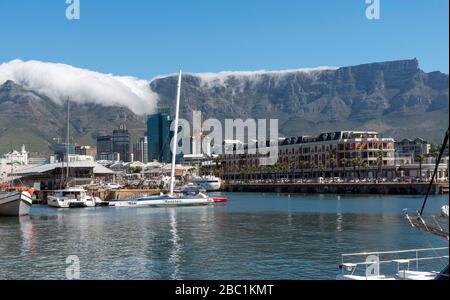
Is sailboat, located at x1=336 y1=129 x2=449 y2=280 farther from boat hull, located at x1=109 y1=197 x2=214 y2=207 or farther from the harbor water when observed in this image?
boat hull, located at x1=109 y1=197 x2=214 y2=207

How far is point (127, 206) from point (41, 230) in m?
49.3

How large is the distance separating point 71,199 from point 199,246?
74.0 meters

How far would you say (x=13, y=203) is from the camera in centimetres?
8512

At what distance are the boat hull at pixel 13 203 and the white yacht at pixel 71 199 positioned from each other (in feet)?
85.1

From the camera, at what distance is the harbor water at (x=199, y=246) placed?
34.6m

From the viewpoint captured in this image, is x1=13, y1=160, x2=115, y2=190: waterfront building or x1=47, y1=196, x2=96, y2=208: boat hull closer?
x1=47, y1=196, x2=96, y2=208: boat hull

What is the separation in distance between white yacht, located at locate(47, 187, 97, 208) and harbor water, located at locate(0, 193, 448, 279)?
3786 centimetres

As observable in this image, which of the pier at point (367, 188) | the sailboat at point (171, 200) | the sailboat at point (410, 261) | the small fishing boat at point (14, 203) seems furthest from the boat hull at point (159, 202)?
the sailboat at point (410, 261)

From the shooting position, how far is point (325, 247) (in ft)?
147

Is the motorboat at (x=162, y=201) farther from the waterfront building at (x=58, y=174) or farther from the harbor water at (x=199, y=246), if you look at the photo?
the waterfront building at (x=58, y=174)

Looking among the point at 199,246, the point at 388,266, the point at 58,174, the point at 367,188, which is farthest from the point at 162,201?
the point at 388,266

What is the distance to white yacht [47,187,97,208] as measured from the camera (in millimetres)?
112812

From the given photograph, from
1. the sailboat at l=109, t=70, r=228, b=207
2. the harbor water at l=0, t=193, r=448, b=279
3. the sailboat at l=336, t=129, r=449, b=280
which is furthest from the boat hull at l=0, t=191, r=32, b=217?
the sailboat at l=336, t=129, r=449, b=280
